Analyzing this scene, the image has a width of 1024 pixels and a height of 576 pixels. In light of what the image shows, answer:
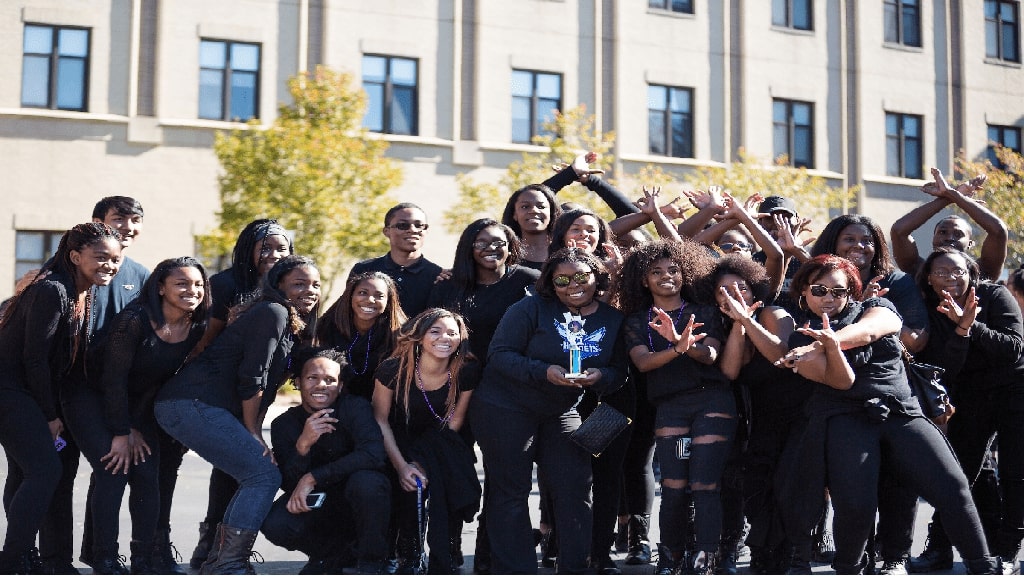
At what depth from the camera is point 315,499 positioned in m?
6.64

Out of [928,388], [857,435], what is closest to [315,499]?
[857,435]

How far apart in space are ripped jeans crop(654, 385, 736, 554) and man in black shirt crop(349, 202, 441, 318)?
1.95m

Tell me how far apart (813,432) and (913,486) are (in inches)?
22.5

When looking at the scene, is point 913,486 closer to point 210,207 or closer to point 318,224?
point 318,224

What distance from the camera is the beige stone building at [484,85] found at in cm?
2100

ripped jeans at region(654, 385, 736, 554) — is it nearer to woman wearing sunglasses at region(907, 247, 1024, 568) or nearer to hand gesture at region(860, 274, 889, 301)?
hand gesture at region(860, 274, 889, 301)

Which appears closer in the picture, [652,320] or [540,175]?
[652,320]

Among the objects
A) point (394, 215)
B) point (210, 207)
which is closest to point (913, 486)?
point (394, 215)

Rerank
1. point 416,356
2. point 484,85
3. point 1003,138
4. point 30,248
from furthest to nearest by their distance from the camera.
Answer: point 1003,138 → point 484,85 → point 30,248 → point 416,356

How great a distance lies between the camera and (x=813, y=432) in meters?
6.25

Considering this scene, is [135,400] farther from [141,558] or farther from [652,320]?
[652,320]

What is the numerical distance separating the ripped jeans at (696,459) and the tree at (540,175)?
46.4 ft

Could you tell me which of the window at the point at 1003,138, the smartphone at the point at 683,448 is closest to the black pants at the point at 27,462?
the smartphone at the point at 683,448

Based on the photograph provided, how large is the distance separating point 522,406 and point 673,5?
65.0ft
